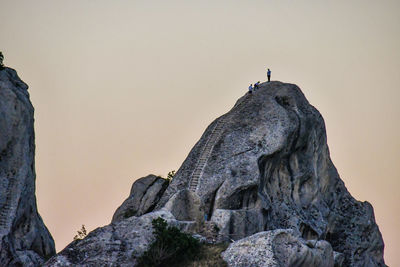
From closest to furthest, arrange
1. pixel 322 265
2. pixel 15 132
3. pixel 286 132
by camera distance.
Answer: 1. pixel 322 265
2. pixel 15 132
3. pixel 286 132

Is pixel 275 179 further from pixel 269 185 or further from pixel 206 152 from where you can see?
pixel 206 152

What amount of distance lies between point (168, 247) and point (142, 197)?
2051 cm

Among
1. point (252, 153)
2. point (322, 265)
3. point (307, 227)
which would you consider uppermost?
point (252, 153)

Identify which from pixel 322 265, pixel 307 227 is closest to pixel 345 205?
pixel 307 227

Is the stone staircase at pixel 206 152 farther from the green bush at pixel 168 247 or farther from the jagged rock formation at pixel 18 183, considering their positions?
the jagged rock formation at pixel 18 183

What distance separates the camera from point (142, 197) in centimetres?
8306

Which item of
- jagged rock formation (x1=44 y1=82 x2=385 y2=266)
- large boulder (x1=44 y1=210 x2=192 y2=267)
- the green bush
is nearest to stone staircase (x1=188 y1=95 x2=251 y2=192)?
jagged rock formation (x1=44 y1=82 x2=385 y2=266)

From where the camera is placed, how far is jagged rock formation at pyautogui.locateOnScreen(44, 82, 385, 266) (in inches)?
2896

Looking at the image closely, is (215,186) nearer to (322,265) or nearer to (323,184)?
(322,265)

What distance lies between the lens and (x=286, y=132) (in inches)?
3255

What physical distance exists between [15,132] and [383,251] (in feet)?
134

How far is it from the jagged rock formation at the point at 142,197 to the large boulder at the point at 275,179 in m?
4.34

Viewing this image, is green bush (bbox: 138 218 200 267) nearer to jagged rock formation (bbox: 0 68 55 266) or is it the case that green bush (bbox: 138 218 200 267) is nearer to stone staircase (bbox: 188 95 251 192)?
stone staircase (bbox: 188 95 251 192)

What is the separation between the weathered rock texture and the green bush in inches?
99.7
